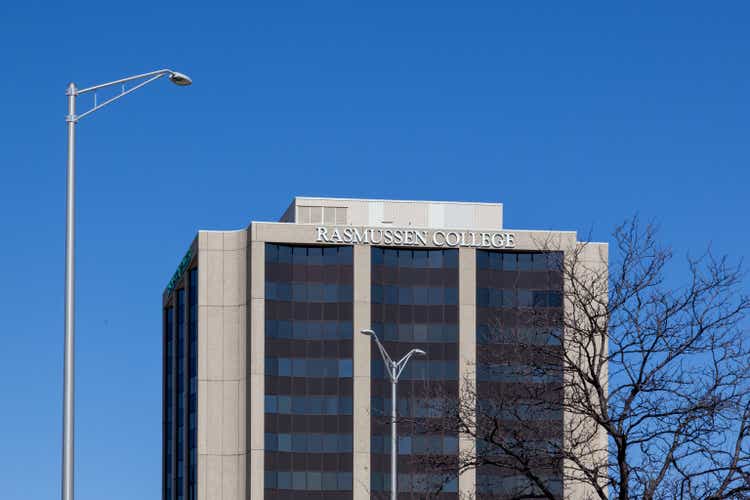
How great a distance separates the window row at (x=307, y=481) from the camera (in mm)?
97875

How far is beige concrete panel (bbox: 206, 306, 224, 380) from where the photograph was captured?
102000 millimetres

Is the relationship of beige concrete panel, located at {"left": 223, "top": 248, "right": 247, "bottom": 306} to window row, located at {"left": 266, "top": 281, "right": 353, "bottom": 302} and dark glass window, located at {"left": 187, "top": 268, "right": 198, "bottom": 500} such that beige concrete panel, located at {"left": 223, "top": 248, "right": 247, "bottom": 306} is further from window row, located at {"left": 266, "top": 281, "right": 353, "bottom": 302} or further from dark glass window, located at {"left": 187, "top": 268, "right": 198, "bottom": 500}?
dark glass window, located at {"left": 187, "top": 268, "right": 198, "bottom": 500}

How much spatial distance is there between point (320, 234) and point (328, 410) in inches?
459

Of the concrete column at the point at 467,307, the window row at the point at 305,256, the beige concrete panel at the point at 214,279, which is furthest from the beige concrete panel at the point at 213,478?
the concrete column at the point at 467,307

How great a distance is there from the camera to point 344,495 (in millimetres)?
98000

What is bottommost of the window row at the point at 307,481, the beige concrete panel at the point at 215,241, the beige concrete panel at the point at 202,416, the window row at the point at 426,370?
the window row at the point at 307,481

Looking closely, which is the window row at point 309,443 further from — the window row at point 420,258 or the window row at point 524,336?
the window row at point 524,336

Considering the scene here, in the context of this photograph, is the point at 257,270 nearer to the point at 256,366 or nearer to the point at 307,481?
the point at 256,366

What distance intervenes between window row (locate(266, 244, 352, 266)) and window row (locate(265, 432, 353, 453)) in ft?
37.2

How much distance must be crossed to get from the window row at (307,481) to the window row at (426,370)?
717 cm

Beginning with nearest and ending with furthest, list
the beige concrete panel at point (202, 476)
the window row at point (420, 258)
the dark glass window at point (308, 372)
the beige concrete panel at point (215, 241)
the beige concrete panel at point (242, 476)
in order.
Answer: the dark glass window at point (308, 372) < the beige concrete panel at point (242, 476) < the beige concrete panel at point (202, 476) < the window row at point (420, 258) < the beige concrete panel at point (215, 241)

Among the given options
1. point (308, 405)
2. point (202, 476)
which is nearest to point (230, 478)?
point (202, 476)

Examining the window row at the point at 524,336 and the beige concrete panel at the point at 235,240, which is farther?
the beige concrete panel at the point at 235,240

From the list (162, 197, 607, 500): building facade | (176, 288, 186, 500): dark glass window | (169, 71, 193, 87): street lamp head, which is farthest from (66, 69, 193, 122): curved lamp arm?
(176, 288, 186, 500): dark glass window
